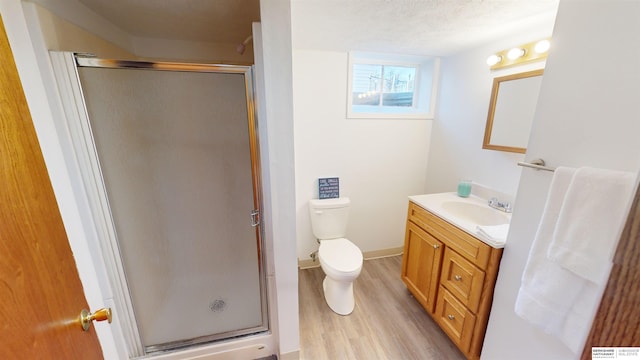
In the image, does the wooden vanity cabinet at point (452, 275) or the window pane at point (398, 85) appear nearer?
the wooden vanity cabinet at point (452, 275)

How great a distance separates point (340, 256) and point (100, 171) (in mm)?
1650

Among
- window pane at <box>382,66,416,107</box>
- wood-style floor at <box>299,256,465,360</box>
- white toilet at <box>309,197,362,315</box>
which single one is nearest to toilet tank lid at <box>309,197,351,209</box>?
white toilet at <box>309,197,362,315</box>

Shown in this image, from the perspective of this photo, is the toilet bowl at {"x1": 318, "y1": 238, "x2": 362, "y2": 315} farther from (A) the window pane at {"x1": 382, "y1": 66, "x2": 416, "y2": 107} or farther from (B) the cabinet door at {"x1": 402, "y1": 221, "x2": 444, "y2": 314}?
(A) the window pane at {"x1": 382, "y1": 66, "x2": 416, "y2": 107}

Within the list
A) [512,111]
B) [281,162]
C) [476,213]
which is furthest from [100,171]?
[512,111]

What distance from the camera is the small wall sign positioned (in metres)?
2.29

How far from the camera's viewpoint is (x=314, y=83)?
2.07m

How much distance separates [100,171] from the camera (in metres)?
1.24

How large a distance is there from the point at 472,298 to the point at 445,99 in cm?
172

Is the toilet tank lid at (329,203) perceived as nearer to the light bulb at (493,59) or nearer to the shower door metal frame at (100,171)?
the shower door metal frame at (100,171)

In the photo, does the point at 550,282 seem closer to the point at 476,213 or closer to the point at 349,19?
the point at 476,213

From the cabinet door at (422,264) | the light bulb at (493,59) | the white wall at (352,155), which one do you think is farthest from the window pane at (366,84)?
the cabinet door at (422,264)

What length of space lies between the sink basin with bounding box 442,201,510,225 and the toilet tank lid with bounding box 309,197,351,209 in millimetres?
838

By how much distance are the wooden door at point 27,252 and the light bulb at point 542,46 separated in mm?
2307

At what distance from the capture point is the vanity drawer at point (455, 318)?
142cm
